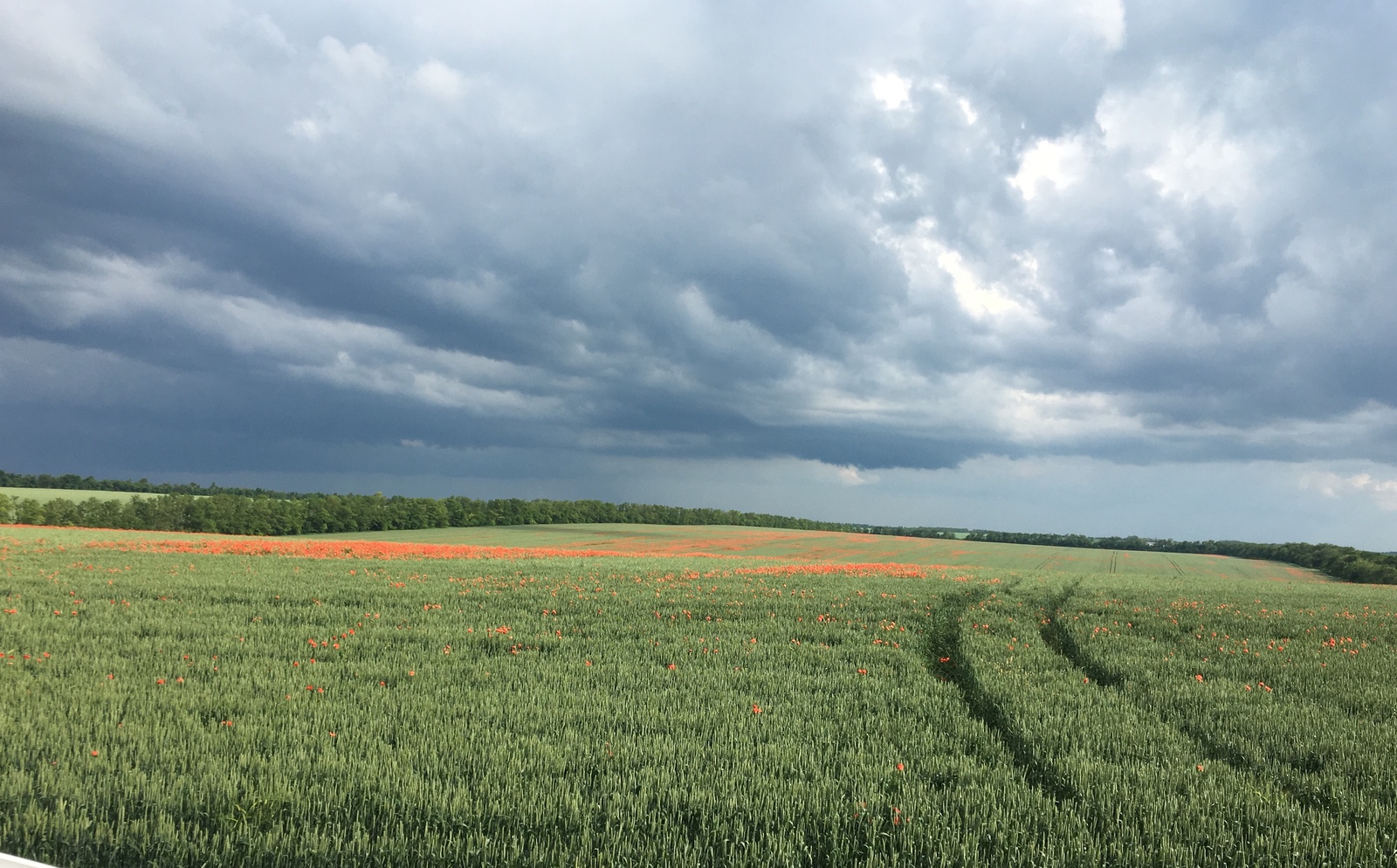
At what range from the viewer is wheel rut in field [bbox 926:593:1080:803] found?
709 centimetres

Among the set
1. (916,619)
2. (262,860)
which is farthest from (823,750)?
(916,619)

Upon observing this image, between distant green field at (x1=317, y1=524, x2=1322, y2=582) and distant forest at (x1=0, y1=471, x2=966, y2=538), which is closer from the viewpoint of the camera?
distant green field at (x1=317, y1=524, x2=1322, y2=582)

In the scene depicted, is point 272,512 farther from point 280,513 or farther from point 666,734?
point 666,734

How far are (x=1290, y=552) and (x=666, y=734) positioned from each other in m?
125

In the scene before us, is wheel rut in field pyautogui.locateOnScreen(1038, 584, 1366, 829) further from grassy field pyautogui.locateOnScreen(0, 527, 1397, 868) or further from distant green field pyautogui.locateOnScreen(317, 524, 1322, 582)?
distant green field pyautogui.locateOnScreen(317, 524, 1322, 582)

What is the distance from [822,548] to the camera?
72.8 meters

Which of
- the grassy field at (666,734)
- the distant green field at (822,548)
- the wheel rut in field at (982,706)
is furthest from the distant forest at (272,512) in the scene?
the wheel rut in field at (982,706)

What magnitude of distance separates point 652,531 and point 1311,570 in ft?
256

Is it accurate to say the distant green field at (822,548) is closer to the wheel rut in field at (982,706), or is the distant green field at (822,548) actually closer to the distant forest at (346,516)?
the distant forest at (346,516)

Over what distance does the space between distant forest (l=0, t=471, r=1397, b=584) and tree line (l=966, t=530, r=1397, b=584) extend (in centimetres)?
14

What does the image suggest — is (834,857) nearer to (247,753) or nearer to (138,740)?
(247,753)

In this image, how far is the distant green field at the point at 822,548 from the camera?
6097 cm

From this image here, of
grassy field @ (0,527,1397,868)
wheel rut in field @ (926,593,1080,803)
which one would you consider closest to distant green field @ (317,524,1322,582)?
wheel rut in field @ (926,593,1080,803)

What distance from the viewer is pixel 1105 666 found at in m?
12.9
